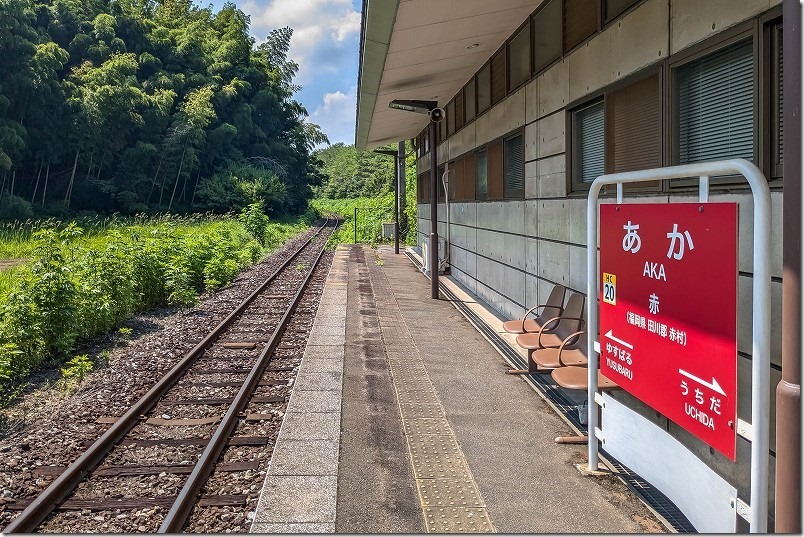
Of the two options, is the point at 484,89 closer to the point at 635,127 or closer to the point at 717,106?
the point at 635,127

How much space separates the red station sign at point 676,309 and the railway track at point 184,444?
2554 millimetres

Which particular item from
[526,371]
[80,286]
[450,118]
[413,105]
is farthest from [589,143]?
[450,118]

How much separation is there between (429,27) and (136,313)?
22.7ft

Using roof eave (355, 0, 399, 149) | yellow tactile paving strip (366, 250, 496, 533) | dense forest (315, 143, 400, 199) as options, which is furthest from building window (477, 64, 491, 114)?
dense forest (315, 143, 400, 199)

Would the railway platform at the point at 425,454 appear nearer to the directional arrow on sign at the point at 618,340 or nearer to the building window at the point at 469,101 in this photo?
the directional arrow on sign at the point at 618,340

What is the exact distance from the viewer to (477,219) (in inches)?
480

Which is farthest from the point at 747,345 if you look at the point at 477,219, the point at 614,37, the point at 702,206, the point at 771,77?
the point at 477,219

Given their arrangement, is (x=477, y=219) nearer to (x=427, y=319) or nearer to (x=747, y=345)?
(x=427, y=319)

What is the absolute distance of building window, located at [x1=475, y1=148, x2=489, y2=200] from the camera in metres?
11.5

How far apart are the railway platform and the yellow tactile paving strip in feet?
0.04

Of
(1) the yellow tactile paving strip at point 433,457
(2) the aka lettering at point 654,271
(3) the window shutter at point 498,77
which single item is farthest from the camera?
(3) the window shutter at point 498,77

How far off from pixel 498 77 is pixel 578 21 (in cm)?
354

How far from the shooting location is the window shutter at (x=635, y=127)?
207 inches

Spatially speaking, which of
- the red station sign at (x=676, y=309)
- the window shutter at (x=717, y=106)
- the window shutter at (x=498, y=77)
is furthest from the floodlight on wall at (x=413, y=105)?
the red station sign at (x=676, y=309)
